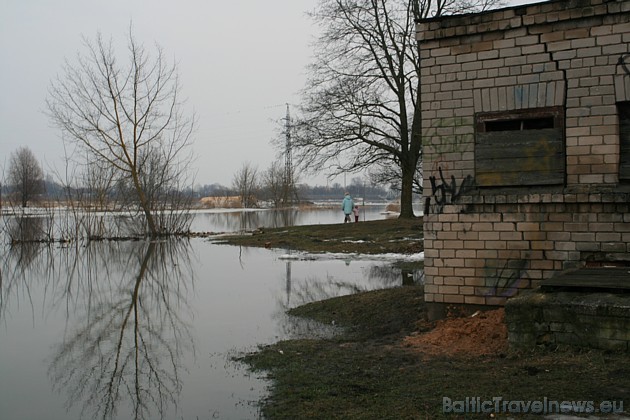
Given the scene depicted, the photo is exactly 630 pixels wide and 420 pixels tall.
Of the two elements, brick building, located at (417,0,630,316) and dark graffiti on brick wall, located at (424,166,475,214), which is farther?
dark graffiti on brick wall, located at (424,166,475,214)

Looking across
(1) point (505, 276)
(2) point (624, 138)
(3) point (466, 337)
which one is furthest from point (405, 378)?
(2) point (624, 138)

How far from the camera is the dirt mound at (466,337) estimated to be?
621 cm

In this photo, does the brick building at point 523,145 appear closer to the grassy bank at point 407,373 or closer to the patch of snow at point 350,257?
the grassy bank at point 407,373

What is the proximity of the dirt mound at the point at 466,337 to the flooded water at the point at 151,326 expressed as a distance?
1.77 metres

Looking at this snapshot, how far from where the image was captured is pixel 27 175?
5678 cm

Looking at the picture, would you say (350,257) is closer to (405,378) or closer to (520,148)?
(520,148)

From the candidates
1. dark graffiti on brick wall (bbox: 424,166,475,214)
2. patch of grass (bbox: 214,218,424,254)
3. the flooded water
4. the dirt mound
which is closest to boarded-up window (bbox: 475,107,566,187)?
dark graffiti on brick wall (bbox: 424,166,475,214)

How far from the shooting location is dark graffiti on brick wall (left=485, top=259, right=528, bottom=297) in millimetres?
7230

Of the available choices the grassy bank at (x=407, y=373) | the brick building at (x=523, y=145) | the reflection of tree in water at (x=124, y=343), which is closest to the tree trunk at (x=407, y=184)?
the reflection of tree in water at (x=124, y=343)

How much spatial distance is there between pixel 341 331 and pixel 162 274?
8120 millimetres

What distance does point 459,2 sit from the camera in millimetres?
26922

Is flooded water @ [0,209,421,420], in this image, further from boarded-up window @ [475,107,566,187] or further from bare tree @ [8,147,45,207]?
bare tree @ [8,147,45,207]

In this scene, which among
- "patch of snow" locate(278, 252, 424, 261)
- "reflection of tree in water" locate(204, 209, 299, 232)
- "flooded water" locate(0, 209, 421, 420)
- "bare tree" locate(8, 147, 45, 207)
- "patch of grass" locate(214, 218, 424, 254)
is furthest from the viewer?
"bare tree" locate(8, 147, 45, 207)

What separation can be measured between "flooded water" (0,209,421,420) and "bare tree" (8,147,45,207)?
38.3 meters
